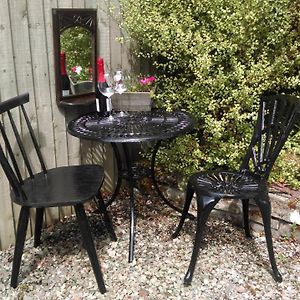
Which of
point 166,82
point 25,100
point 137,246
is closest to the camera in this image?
point 25,100

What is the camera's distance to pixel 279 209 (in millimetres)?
2545

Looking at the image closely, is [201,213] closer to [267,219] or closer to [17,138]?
[267,219]

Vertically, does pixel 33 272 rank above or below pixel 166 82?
below

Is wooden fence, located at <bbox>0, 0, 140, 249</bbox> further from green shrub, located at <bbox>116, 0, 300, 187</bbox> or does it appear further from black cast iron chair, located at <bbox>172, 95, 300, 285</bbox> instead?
black cast iron chair, located at <bbox>172, 95, 300, 285</bbox>

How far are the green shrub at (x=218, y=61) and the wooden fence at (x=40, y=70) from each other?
233mm

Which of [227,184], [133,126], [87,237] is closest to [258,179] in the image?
[227,184]

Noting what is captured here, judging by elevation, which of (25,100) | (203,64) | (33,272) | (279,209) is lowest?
(33,272)

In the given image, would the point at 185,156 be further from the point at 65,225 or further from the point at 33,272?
the point at 33,272

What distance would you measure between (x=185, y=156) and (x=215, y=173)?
0.47 meters

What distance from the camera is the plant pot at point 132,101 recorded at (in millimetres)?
2545

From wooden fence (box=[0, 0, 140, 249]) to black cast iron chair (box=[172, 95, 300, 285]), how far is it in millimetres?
963

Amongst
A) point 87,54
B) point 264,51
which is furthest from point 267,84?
point 87,54

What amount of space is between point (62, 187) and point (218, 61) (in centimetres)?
136

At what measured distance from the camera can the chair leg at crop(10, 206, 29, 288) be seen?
6.63 ft
